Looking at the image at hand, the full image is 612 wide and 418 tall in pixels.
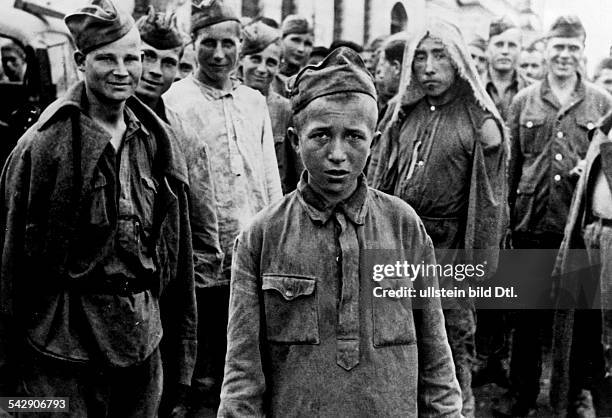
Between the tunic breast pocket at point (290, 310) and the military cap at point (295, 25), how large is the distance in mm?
2301

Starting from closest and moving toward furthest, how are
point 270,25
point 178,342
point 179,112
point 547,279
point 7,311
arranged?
point 7,311
point 178,342
point 179,112
point 547,279
point 270,25

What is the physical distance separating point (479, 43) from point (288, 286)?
110 inches

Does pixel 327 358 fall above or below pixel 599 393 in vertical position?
above

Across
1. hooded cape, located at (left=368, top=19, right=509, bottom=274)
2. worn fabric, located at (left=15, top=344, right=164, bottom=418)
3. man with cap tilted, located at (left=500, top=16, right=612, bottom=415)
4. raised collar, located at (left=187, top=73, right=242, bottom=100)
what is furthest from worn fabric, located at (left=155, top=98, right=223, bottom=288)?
man with cap tilted, located at (left=500, top=16, right=612, bottom=415)

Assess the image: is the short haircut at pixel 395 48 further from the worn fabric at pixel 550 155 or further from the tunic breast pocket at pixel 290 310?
the tunic breast pocket at pixel 290 310

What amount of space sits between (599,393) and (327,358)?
2.05m

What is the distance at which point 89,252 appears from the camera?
275 centimetres

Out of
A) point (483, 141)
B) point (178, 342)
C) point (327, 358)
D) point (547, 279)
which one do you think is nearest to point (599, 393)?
point (547, 279)

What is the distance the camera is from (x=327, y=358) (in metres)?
2.21

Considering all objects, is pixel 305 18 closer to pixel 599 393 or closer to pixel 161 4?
pixel 161 4

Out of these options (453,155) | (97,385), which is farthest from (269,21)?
(97,385)

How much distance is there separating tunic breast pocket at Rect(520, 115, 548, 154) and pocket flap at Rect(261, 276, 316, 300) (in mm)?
2531

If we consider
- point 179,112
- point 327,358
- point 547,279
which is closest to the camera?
point 327,358

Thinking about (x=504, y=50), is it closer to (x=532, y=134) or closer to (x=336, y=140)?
(x=532, y=134)
